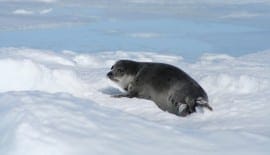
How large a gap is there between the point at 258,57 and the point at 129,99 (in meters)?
4.78

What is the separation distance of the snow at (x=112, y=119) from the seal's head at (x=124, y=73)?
21 cm

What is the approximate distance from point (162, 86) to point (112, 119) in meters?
2.30

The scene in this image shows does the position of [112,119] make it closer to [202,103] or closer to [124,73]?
[202,103]

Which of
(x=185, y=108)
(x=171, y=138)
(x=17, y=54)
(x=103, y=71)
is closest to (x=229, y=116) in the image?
(x=185, y=108)

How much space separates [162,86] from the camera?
23.3 feet

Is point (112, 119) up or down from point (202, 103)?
up

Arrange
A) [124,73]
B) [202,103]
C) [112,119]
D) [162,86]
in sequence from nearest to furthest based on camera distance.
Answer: [112,119] < [202,103] < [162,86] < [124,73]

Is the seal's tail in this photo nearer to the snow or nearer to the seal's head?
the snow

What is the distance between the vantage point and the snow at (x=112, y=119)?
13.5ft

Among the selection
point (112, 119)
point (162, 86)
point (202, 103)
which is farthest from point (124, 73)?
point (112, 119)

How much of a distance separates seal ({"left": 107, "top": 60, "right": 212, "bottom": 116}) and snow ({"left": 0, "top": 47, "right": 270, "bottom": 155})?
6.1 inches

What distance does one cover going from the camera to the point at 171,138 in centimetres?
447

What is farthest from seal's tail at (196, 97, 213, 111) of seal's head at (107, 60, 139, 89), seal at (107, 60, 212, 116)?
seal's head at (107, 60, 139, 89)

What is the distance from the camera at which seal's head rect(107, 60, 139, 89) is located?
7.86 metres
